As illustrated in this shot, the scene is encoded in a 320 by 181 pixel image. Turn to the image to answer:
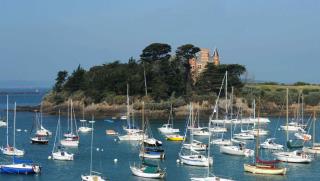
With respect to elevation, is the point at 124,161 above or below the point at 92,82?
below

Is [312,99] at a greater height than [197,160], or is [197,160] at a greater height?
[312,99]

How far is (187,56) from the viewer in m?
126

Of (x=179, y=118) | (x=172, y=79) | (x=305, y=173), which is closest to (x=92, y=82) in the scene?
(x=172, y=79)

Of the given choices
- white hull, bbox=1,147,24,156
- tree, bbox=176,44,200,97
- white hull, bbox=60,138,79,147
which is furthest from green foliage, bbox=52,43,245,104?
white hull, bbox=1,147,24,156

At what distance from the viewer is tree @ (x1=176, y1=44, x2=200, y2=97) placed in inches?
4914

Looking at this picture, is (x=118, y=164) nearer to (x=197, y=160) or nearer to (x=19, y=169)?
(x=197, y=160)

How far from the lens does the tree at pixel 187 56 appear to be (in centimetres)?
12481

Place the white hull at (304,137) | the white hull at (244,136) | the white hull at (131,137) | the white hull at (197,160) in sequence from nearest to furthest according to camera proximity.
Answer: the white hull at (197,160)
the white hull at (304,137)
the white hull at (131,137)
the white hull at (244,136)

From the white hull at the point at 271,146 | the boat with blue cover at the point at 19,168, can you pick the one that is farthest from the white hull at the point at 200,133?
the boat with blue cover at the point at 19,168

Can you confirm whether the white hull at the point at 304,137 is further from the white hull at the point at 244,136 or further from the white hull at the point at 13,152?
the white hull at the point at 13,152

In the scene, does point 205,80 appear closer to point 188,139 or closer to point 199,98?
point 199,98

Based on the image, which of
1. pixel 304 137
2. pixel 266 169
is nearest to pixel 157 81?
pixel 304 137

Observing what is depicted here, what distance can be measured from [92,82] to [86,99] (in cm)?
491

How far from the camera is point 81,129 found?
8962cm
